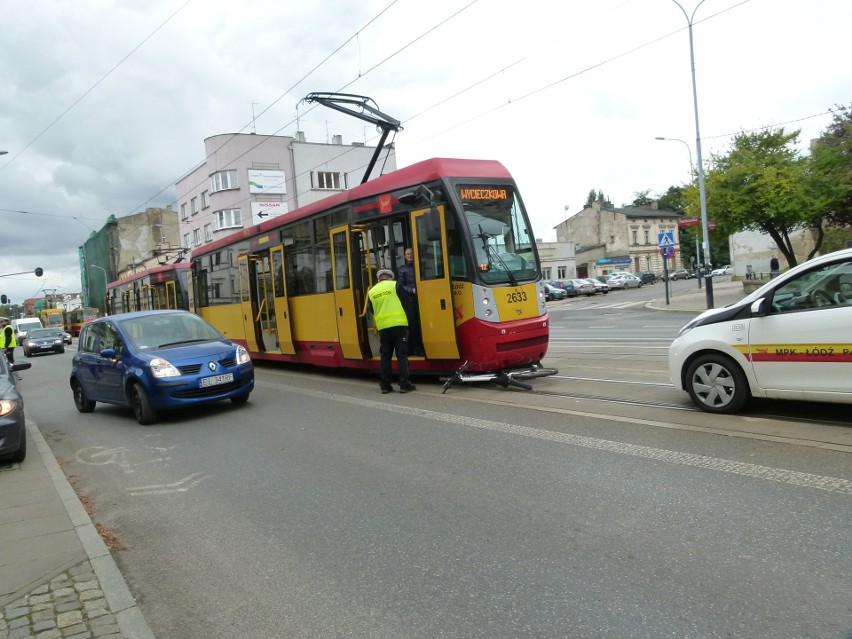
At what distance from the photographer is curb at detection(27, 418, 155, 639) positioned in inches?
131

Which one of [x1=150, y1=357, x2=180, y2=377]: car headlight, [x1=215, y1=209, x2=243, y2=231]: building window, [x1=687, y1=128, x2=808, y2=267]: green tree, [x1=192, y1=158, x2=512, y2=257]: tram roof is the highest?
[x1=215, y1=209, x2=243, y2=231]: building window

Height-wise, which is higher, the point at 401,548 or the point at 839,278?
the point at 839,278

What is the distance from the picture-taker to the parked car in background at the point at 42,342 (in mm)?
34250

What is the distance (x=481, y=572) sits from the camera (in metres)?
3.59

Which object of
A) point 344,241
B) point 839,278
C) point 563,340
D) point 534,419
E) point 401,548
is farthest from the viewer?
point 563,340

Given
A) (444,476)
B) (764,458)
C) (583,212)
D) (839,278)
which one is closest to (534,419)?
(444,476)

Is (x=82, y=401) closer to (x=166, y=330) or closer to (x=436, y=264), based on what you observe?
(x=166, y=330)

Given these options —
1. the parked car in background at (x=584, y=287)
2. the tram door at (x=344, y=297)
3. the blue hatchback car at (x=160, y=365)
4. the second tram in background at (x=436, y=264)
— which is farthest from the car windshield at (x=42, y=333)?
the parked car in background at (x=584, y=287)

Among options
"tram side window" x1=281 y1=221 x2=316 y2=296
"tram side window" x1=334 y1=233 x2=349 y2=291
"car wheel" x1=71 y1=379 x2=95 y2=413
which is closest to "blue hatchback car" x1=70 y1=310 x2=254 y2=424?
"car wheel" x1=71 y1=379 x2=95 y2=413

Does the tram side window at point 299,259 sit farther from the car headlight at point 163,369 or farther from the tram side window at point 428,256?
the car headlight at point 163,369

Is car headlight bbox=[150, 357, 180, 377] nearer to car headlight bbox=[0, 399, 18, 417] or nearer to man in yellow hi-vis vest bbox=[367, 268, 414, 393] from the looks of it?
car headlight bbox=[0, 399, 18, 417]

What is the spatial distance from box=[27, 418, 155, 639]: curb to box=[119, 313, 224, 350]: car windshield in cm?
361

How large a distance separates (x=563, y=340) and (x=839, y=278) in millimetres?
11132

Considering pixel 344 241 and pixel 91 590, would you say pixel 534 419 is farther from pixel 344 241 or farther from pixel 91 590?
pixel 344 241
